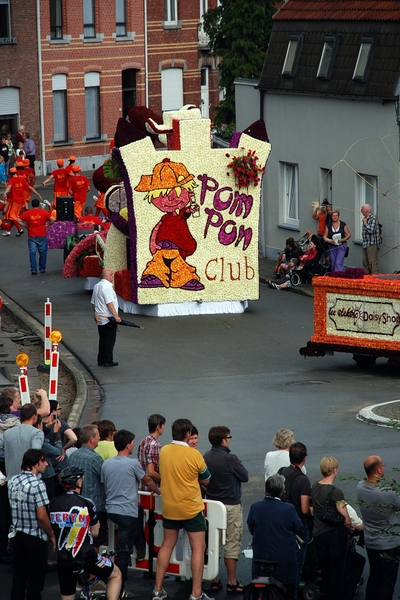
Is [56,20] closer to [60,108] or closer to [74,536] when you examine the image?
[60,108]

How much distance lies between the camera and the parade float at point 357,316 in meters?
18.7

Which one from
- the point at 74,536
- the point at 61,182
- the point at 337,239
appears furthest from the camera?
the point at 61,182

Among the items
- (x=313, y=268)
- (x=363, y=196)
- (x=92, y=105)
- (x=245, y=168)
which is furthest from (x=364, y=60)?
(x=92, y=105)

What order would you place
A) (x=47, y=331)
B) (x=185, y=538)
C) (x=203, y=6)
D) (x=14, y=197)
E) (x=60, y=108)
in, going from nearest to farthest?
(x=185, y=538) < (x=47, y=331) < (x=14, y=197) < (x=60, y=108) < (x=203, y=6)

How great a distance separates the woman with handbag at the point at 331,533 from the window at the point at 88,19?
39.2m

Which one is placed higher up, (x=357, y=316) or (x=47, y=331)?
(x=357, y=316)

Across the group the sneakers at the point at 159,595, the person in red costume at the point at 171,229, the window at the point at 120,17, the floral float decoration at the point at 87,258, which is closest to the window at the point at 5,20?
the window at the point at 120,17

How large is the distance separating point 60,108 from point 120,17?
4.31m

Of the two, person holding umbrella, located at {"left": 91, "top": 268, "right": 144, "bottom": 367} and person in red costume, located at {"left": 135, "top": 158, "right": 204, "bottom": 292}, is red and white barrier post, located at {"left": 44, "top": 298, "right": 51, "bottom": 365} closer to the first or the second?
person holding umbrella, located at {"left": 91, "top": 268, "right": 144, "bottom": 367}

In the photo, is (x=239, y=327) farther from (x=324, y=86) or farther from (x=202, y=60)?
(x=202, y=60)

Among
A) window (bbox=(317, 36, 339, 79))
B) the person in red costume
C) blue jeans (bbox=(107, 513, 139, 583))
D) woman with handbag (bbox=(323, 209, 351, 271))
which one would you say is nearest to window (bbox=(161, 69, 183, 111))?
window (bbox=(317, 36, 339, 79))

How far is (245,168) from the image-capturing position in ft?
78.5

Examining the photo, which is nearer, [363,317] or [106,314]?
[363,317]

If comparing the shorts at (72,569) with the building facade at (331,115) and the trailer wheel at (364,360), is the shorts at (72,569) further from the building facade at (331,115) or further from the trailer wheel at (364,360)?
the building facade at (331,115)
